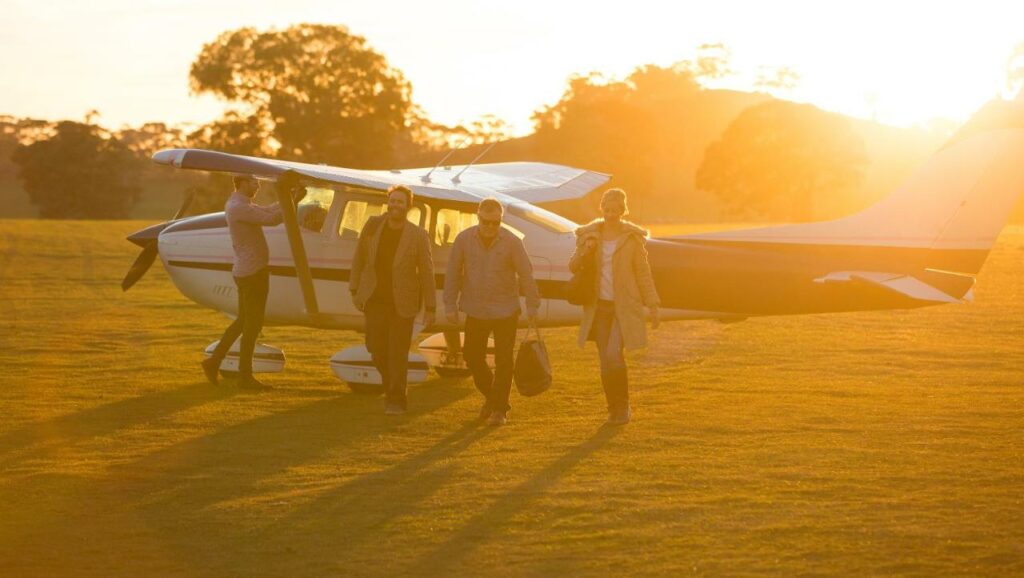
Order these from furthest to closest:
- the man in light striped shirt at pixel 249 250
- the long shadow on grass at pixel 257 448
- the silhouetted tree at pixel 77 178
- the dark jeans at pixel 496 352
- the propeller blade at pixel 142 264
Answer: the silhouetted tree at pixel 77 178, the propeller blade at pixel 142 264, the man in light striped shirt at pixel 249 250, the dark jeans at pixel 496 352, the long shadow on grass at pixel 257 448

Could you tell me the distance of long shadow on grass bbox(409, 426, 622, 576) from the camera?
7.00 meters

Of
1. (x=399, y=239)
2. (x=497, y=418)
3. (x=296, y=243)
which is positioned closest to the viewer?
(x=497, y=418)

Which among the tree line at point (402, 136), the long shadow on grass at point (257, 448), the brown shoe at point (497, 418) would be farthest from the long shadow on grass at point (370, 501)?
the tree line at point (402, 136)

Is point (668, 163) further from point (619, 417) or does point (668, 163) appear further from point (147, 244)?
point (619, 417)

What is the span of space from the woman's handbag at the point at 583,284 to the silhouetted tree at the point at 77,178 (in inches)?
2984

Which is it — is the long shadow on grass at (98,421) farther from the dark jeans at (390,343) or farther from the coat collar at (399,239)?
the coat collar at (399,239)

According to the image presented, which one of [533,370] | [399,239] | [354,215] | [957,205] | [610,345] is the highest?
[957,205]

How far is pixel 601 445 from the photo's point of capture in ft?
33.9

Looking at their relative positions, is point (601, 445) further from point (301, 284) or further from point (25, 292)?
point (25, 292)

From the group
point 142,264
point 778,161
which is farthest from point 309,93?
point 142,264

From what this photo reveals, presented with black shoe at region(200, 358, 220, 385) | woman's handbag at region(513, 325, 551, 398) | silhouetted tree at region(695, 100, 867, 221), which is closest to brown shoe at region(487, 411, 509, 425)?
woman's handbag at region(513, 325, 551, 398)

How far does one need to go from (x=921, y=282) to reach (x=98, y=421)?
Result: 23.9 feet

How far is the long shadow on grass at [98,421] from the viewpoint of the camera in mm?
10297

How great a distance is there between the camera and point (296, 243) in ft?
42.4
